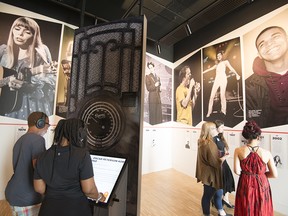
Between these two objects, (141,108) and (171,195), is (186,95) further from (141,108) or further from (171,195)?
(141,108)

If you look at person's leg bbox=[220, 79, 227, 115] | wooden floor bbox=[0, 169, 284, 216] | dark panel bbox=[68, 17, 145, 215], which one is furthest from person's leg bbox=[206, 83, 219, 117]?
dark panel bbox=[68, 17, 145, 215]

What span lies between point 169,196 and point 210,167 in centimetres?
122

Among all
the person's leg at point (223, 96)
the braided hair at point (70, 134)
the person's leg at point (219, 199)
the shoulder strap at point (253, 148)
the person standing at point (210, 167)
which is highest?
the person's leg at point (223, 96)

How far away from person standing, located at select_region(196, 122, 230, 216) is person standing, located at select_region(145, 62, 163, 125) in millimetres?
2356

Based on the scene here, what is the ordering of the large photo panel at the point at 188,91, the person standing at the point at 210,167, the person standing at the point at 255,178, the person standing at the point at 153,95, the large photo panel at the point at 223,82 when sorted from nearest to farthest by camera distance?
the person standing at the point at 255,178 → the person standing at the point at 210,167 → the large photo panel at the point at 223,82 → the large photo panel at the point at 188,91 → the person standing at the point at 153,95

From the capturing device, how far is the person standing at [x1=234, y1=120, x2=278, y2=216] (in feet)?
5.98

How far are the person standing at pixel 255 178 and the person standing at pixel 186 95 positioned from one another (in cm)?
283

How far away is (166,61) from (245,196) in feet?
13.7

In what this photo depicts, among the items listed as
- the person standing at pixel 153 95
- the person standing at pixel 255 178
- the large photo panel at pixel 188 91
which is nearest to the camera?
the person standing at pixel 255 178

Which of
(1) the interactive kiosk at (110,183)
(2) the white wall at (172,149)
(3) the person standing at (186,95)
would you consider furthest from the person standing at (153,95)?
(1) the interactive kiosk at (110,183)

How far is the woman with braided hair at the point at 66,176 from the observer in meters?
1.07

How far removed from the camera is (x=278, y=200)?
2.95m

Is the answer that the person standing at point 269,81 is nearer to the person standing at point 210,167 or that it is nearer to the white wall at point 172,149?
the person standing at point 210,167

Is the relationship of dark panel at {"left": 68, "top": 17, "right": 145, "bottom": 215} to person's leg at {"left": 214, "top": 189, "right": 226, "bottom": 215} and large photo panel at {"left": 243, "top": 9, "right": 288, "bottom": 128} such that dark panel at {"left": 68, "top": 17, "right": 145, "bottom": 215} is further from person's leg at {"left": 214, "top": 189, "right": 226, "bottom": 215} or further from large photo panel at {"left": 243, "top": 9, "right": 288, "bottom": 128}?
large photo panel at {"left": 243, "top": 9, "right": 288, "bottom": 128}
